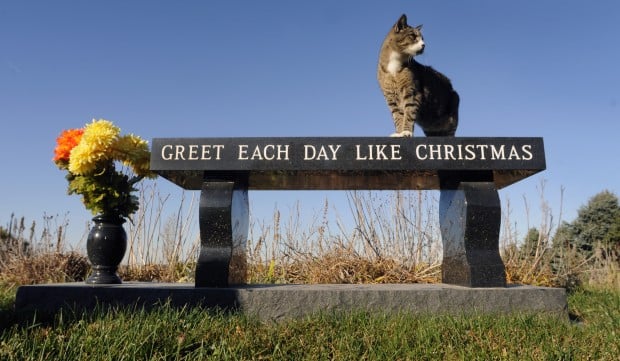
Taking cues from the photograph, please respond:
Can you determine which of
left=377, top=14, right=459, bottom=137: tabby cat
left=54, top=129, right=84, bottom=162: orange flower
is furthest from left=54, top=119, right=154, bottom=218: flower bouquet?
left=377, top=14, right=459, bottom=137: tabby cat

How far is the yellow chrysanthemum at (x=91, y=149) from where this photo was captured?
4.00m

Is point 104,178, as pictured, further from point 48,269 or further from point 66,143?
point 48,269

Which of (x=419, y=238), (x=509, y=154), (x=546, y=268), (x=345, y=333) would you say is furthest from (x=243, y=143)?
(x=546, y=268)

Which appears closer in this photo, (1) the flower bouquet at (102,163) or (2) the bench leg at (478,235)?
(2) the bench leg at (478,235)

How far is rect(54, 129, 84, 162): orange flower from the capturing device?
4238 millimetres

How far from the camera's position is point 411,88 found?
439 cm

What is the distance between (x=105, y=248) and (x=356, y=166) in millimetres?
2286

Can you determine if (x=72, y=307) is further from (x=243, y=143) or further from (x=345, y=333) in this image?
(x=345, y=333)

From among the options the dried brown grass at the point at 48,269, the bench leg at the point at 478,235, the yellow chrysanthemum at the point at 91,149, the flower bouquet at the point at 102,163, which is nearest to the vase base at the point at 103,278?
the flower bouquet at the point at 102,163

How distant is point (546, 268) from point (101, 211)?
17.1ft

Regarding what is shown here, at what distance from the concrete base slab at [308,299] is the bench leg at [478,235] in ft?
0.59

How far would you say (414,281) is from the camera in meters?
5.60

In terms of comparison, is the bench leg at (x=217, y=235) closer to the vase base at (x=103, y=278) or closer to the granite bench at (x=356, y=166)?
the granite bench at (x=356, y=166)

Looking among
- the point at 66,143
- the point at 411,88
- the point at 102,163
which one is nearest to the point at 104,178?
the point at 102,163
